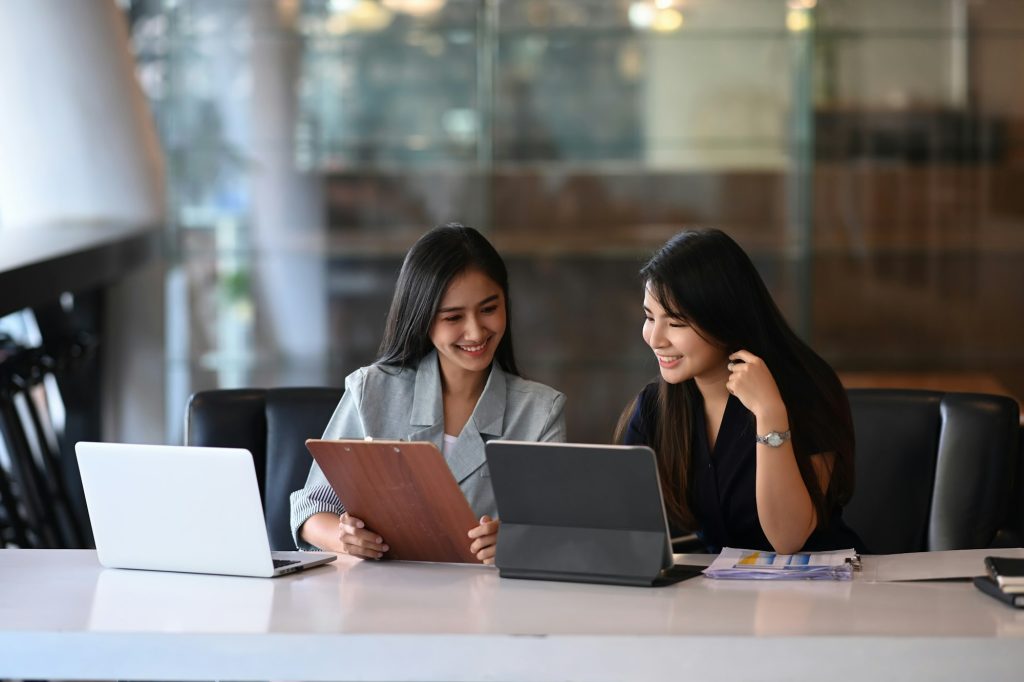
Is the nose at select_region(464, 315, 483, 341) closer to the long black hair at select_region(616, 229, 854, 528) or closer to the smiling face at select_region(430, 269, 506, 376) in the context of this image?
the smiling face at select_region(430, 269, 506, 376)

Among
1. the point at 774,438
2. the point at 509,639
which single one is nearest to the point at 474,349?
the point at 774,438

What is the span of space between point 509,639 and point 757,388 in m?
0.67

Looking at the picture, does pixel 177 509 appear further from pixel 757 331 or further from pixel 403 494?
pixel 757 331

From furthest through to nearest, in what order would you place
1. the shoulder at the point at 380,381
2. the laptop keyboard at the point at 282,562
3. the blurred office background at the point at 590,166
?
1. the blurred office background at the point at 590,166
2. the shoulder at the point at 380,381
3. the laptop keyboard at the point at 282,562

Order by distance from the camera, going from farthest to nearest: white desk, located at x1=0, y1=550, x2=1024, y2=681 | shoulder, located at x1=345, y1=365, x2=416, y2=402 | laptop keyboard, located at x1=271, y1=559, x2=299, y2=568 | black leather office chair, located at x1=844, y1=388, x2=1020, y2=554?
black leather office chair, located at x1=844, y1=388, x2=1020, y2=554 < shoulder, located at x1=345, y1=365, x2=416, y2=402 < laptop keyboard, located at x1=271, y1=559, x2=299, y2=568 < white desk, located at x1=0, y1=550, x2=1024, y2=681

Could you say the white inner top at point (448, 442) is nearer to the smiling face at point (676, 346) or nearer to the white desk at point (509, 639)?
the smiling face at point (676, 346)

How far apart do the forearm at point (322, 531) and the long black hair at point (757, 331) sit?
0.67 metres

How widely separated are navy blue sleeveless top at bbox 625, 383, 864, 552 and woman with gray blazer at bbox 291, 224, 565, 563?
0.26 meters

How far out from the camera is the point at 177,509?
201 cm

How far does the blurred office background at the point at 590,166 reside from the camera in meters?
5.26

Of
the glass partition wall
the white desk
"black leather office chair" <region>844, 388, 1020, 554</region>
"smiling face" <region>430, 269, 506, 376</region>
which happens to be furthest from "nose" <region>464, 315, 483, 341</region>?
the glass partition wall

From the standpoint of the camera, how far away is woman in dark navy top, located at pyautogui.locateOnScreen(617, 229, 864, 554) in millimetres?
2227

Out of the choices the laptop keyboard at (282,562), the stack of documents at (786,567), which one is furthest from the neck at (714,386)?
the laptop keyboard at (282,562)

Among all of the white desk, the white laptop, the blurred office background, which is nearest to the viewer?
the white desk
